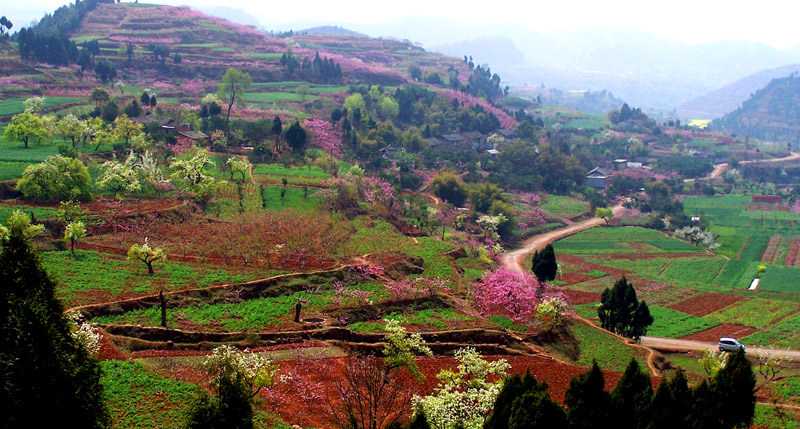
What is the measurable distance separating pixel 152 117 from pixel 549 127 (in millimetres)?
95930

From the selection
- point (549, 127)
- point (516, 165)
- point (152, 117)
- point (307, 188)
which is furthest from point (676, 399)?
point (549, 127)

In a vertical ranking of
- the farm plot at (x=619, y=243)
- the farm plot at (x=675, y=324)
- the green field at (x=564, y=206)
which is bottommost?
the farm plot at (x=619, y=243)

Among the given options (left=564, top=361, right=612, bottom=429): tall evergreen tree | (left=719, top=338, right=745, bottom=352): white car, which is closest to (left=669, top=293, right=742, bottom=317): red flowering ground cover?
(left=719, top=338, right=745, bottom=352): white car

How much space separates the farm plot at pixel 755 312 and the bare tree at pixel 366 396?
3312cm

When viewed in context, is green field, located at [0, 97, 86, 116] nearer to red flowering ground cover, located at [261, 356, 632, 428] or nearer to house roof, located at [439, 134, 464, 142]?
house roof, located at [439, 134, 464, 142]

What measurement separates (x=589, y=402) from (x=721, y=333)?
28.2 metres

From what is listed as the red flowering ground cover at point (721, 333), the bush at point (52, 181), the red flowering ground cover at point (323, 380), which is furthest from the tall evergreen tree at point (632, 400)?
the bush at point (52, 181)

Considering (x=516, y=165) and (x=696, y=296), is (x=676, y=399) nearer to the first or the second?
(x=696, y=296)

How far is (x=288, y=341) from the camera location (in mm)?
30016

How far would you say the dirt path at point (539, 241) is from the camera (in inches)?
2404

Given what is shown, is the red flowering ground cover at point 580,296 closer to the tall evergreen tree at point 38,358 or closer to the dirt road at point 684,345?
the dirt road at point 684,345

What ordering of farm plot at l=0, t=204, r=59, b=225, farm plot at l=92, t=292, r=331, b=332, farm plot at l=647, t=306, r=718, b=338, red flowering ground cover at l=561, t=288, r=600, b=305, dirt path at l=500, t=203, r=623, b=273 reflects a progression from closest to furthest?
farm plot at l=92, t=292, r=331, b=332, farm plot at l=0, t=204, r=59, b=225, farm plot at l=647, t=306, r=718, b=338, red flowering ground cover at l=561, t=288, r=600, b=305, dirt path at l=500, t=203, r=623, b=273

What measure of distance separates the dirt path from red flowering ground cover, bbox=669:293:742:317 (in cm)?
1430

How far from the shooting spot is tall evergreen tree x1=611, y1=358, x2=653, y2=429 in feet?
73.2
